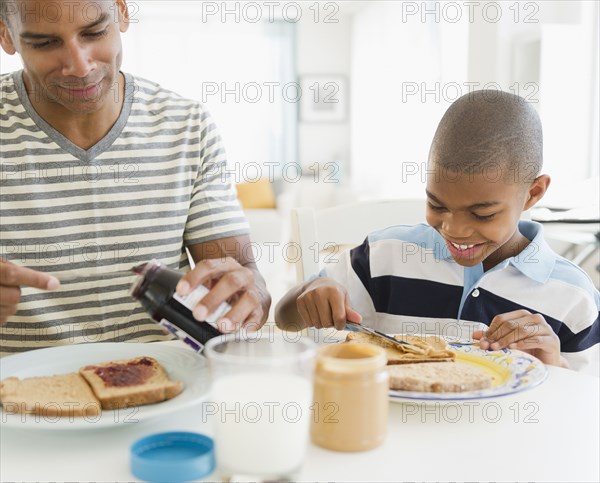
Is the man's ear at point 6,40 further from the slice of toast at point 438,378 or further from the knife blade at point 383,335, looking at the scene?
the slice of toast at point 438,378

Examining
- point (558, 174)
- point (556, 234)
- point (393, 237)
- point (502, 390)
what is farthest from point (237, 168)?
point (502, 390)

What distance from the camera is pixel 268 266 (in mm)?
4762

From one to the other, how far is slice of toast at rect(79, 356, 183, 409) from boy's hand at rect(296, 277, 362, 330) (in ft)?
1.00

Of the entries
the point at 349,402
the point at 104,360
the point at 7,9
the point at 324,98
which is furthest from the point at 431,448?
the point at 324,98

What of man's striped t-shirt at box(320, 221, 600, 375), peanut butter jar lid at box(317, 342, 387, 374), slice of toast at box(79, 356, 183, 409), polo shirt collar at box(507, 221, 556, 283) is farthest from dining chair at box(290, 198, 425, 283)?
peanut butter jar lid at box(317, 342, 387, 374)

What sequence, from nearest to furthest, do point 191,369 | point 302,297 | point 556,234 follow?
1. point 191,369
2. point 302,297
3. point 556,234

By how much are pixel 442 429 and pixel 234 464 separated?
0.27m

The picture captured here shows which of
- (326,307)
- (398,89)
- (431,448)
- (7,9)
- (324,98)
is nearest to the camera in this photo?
(431,448)

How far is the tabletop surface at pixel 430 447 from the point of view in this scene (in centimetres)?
68

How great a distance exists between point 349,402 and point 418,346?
30cm

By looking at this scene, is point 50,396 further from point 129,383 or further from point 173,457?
point 173,457

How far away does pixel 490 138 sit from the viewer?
1149 mm

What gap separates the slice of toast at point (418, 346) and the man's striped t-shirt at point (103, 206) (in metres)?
0.51

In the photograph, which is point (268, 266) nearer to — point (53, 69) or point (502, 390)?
point (53, 69)
